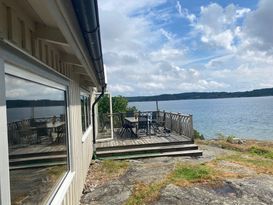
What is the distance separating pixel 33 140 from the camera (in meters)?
2.43

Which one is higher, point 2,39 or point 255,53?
point 255,53

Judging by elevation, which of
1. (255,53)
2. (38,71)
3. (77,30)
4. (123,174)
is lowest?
(123,174)

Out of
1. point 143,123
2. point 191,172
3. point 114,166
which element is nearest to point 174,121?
point 143,123

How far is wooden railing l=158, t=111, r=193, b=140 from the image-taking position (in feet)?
36.7

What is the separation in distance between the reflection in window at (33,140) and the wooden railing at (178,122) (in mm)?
7815

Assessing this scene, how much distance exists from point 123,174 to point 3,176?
21.0 feet

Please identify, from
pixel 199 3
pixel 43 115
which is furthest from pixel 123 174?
pixel 199 3

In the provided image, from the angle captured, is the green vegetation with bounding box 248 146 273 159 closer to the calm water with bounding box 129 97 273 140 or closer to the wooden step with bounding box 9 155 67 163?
the wooden step with bounding box 9 155 67 163

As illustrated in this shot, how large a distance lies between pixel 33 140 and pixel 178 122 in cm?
1038

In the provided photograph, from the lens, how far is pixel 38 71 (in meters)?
2.54

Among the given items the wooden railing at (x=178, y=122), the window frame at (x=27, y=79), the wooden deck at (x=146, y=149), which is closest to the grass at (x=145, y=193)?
the window frame at (x=27, y=79)

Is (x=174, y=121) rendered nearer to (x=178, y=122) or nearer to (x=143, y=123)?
(x=178, y=122)

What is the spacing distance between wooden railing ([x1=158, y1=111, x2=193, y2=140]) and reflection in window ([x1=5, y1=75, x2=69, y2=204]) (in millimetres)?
7815

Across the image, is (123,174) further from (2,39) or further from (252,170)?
(2,39)
